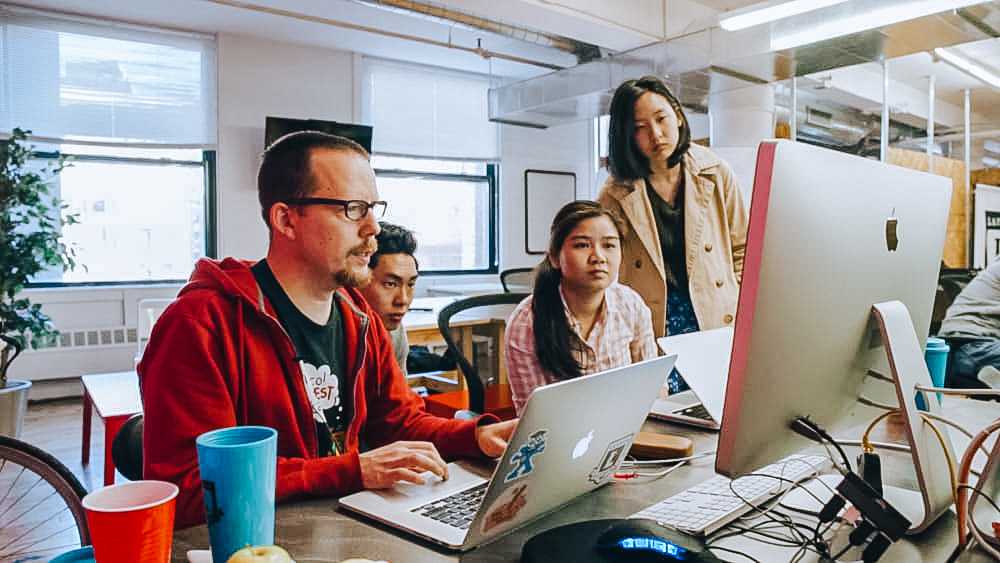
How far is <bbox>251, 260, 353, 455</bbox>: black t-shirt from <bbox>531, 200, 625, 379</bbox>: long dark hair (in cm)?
82

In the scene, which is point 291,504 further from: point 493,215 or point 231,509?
point 493,215

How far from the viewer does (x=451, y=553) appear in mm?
768

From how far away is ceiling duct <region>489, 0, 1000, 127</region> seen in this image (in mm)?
3896

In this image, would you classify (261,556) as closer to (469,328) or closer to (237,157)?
(469,328)

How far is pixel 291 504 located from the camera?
952 mm

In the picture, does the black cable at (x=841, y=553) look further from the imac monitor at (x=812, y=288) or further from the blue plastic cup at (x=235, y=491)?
the blue plastic cup at (x=235, y=491)

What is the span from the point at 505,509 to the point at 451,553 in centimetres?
7

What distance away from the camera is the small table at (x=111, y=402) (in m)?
2.46

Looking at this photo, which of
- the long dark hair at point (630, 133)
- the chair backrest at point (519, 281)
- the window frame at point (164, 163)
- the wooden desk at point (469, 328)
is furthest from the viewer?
the chair backrest at point (519, 281)

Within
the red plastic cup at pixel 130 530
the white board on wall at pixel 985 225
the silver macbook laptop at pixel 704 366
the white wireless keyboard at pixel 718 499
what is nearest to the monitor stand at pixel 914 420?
the white wireless keyboard at pixel 718 499

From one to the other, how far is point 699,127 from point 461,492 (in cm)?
598

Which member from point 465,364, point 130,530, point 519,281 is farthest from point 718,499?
point 519,281

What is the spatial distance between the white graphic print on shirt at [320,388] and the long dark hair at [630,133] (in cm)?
124

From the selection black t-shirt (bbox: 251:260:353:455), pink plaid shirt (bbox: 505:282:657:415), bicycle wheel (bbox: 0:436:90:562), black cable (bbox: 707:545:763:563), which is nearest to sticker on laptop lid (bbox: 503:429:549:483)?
black cable (bbox: 707:545:763:563)
